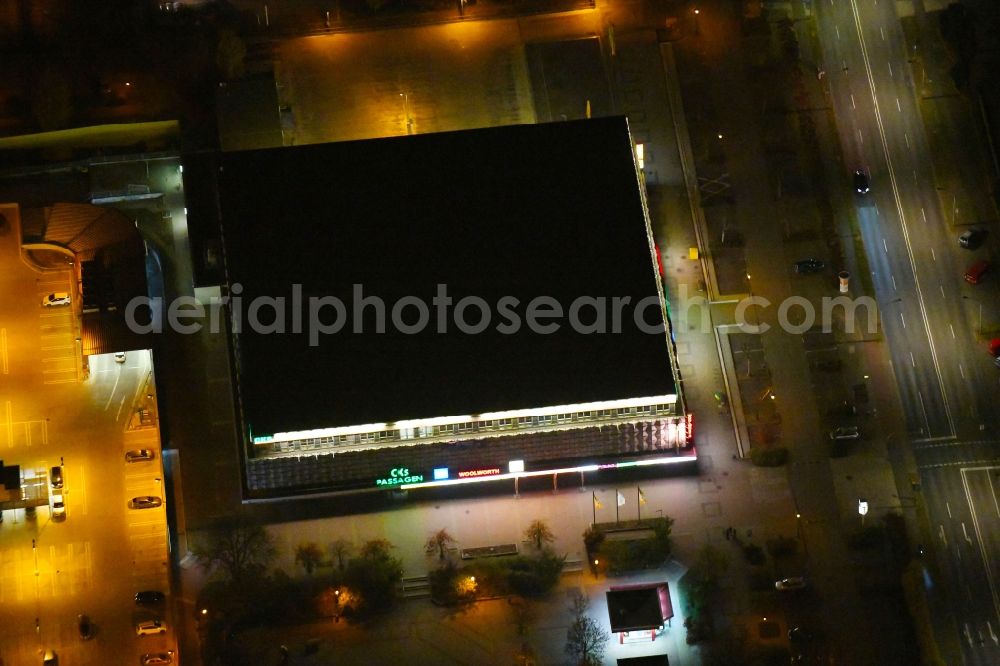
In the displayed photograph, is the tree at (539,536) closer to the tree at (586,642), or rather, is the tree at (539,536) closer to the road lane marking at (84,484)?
the tree at (586,642)

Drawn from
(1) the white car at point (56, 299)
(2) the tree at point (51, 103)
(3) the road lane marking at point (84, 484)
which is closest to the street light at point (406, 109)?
(2) the tree at point (51, 103)

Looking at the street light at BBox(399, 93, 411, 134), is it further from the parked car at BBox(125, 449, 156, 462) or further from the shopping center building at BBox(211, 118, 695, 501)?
the parked car at BBox(125, 449, 156, 462)

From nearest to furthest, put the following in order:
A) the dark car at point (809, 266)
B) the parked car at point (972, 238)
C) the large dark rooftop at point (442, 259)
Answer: the large dark rooftop at point (442, 259), the dark car at point (809, 266), the parked car at point (972, 238)

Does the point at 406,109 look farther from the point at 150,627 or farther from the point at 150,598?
the point at 150,627

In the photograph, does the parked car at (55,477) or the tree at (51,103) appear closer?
the parked car at (55,477)

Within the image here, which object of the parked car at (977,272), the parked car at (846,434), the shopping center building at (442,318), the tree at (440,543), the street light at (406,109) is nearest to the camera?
the shopping center building at (442,318)

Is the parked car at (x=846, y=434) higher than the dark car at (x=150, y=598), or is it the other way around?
the parked car at (x=846, y=434)

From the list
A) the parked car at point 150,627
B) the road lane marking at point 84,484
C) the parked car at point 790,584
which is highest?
the road lane marking at point 84,484

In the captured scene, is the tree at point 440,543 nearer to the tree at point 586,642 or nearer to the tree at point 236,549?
the tree at point 586,642

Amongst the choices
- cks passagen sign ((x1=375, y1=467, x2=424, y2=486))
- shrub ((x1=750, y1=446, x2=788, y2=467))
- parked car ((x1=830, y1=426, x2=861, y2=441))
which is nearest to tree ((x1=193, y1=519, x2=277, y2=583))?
cks passagen sign ((x1=375, y1=467, x2=424, y2=486))
